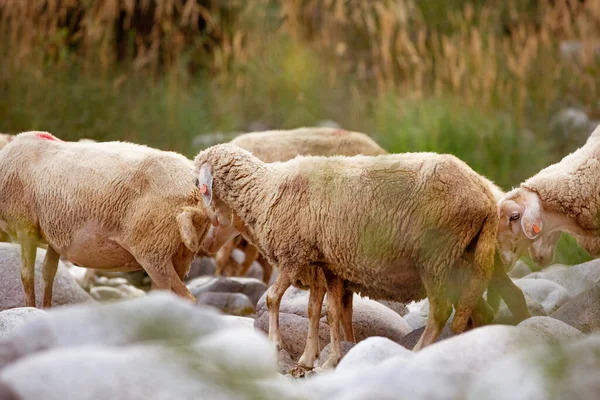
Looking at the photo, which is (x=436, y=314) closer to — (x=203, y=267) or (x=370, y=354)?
(x=370, y=354)

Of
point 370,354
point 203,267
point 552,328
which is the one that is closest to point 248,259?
point 203,267

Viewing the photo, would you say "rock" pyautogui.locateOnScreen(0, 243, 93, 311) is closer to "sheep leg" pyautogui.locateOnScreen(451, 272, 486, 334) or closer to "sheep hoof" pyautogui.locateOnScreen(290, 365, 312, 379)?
"sheep hoof" pyautogui.locateOnScreen(290, 365, 312, 379)

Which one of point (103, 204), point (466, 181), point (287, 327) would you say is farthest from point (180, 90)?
point (466, 181)

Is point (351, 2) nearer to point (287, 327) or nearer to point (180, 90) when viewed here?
point (180, 90)

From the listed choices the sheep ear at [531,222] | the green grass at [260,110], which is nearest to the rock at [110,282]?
the green grass at [260,110]

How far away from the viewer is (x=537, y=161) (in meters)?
9.86

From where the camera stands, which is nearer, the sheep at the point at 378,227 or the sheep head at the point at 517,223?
the sheep at the point at 378,227

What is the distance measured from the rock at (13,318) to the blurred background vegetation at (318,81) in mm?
4961

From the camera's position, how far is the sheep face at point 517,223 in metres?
5.81

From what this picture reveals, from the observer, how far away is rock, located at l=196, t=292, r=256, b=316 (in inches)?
288

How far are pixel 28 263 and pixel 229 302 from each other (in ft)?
4.86

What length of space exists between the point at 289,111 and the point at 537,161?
10.2ft

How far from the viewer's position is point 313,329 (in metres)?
5.60

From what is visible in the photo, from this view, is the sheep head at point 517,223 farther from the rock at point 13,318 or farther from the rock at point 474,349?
the rock at point 13,318
